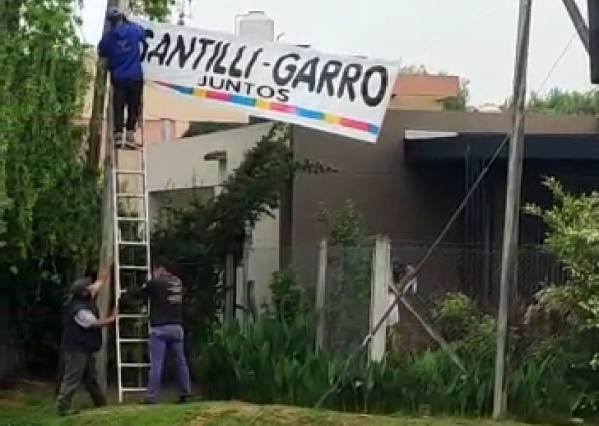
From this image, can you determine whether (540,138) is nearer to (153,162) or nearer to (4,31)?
(4,31)

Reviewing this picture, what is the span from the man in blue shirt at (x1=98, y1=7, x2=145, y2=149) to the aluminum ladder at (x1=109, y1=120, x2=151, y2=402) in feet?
0.93

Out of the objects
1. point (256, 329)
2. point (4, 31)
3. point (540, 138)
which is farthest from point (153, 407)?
point (540, 138)

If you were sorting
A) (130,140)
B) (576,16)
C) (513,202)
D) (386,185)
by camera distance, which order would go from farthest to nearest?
(386,185), (130,140), (513,202), (576,16)

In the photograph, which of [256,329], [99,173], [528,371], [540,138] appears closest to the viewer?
[528,371]

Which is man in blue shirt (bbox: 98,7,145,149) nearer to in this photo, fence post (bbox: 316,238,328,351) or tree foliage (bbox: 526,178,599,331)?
fence post (bbox: 316,238,328,351)

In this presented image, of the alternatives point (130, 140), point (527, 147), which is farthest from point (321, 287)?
point (527, 147)

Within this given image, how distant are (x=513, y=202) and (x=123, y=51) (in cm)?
532

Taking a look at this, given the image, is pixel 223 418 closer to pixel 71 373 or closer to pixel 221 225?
pixel 71 373

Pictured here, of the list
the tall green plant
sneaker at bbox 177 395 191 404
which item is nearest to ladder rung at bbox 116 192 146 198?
the tall green plant

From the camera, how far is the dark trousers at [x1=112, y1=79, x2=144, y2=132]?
1612cm

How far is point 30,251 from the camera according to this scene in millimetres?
17344

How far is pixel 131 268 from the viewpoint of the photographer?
1681 cm

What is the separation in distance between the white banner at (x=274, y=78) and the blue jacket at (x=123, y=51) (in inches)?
6.2

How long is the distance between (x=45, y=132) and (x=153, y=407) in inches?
153
